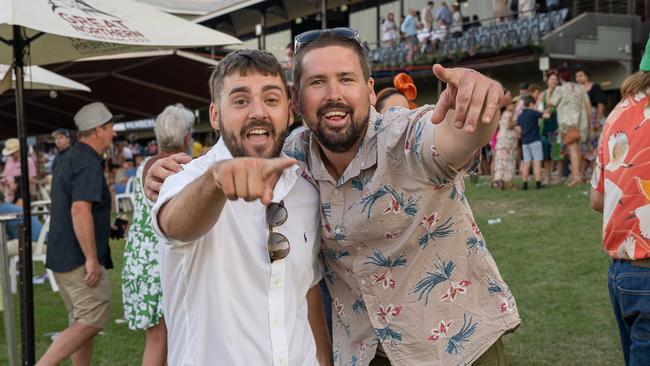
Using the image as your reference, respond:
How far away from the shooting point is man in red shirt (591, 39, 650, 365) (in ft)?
9.62

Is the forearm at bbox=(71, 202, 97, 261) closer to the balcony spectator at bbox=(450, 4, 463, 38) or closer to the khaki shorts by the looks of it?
the khaki shorts

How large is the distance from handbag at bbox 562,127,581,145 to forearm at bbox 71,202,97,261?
383 inches

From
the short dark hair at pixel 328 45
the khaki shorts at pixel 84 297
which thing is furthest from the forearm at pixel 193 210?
the khaki shorts at pixel 84 297

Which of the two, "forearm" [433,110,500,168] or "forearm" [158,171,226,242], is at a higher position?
"forearm" [433,110,500,168]

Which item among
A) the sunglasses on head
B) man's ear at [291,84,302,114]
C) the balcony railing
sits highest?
the balcony railing

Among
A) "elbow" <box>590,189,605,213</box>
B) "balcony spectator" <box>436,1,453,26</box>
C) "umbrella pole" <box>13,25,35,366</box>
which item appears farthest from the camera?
"balcony spectator" <box>436,1,453,26</box>

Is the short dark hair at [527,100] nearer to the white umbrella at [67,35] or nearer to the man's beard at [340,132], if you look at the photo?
the white umbrella at [67,35]

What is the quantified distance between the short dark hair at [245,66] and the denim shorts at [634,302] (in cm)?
168

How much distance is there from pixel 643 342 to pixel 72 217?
12.7 ft

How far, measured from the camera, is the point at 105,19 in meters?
4.42

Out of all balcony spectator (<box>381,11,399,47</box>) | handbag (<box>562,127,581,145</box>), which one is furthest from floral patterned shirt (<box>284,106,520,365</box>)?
balcony spectator (<box>381,11,399,47</box>)

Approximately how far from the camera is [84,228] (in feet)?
16.8

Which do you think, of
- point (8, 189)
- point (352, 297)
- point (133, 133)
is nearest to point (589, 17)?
point (8, 189)

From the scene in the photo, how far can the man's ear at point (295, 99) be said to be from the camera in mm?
2502
